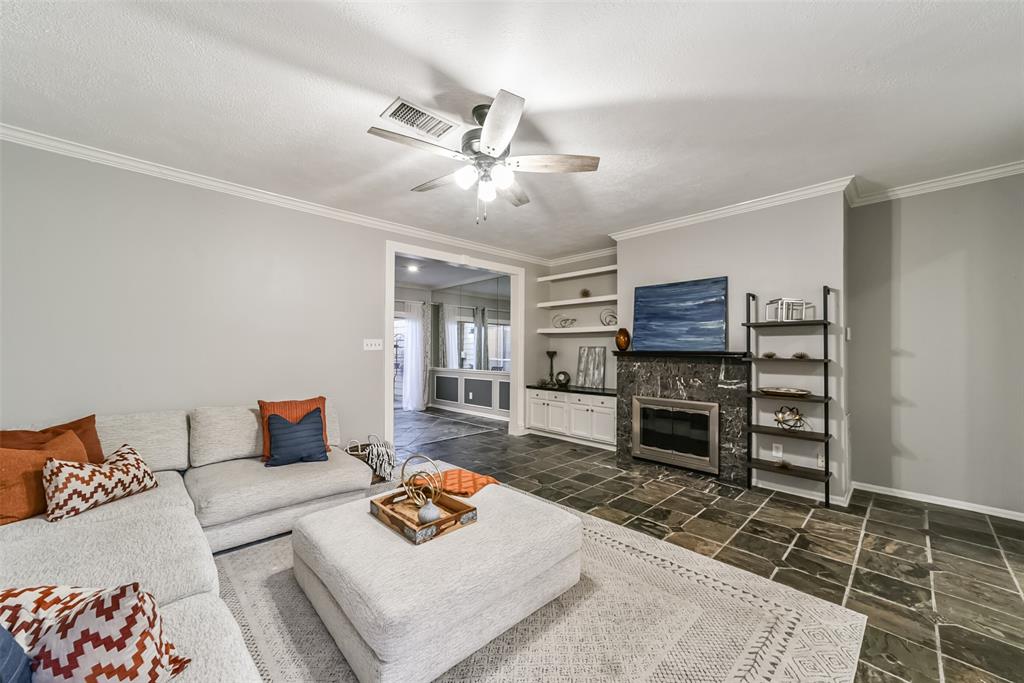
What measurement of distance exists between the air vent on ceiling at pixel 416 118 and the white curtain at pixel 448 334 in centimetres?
592

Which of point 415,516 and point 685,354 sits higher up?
point 685,354

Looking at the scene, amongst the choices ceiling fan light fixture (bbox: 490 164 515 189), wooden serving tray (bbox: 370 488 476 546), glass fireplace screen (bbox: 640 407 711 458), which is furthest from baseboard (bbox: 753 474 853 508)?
ceiling fan light fixture (bbox: 490 164 515 189)

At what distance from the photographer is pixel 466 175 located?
7.99ft

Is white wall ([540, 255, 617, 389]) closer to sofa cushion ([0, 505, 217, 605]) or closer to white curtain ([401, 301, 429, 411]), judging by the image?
white curtain ([401, 301, 429, 411])

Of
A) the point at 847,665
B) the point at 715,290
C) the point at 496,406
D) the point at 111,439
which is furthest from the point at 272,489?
the point at 496,406

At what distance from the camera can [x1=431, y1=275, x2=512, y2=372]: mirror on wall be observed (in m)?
7.54

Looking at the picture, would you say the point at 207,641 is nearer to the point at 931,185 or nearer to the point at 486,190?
the point at 486,190

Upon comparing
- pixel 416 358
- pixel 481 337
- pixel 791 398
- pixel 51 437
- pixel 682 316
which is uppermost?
pixel 682 316

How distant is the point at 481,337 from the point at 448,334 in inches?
38.9

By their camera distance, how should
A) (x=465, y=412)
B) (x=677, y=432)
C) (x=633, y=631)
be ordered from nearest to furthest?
(x=633, y=631)
(x=677, y=432)
(x=465, y=412)

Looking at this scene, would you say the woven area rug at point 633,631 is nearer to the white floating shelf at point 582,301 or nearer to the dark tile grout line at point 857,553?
the dark tile grout line at point 857,553

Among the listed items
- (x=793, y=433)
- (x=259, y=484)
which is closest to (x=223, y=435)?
(x=259, y=484)

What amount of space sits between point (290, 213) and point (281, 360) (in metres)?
1.41

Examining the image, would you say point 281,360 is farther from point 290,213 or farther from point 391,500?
point 391,500
